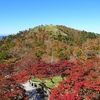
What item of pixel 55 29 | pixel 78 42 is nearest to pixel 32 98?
pixel 78 42

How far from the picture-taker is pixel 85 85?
23047 mm

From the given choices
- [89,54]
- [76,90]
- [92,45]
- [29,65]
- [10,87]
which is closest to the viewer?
[76,90]

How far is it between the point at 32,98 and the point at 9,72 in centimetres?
777

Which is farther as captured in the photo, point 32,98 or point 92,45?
point 92,45

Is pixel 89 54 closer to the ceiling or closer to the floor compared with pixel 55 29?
closer to the floor

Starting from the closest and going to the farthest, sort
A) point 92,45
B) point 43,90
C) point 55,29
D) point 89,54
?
1. point 43,90
2. point 89,54
3. point 92,45
4. point 55,29

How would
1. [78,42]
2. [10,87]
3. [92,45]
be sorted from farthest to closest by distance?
1. [78,42]
2. [92,45]
3. [10,87]

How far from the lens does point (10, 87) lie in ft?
77.7

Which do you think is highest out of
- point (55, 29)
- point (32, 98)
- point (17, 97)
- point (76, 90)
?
point (55, 29)

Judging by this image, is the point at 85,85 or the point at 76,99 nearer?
the point at 76,99

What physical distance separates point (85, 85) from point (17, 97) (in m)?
8.49

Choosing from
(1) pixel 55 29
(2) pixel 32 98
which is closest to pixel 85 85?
(2) pixel 32 98

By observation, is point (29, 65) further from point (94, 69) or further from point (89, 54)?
point (89, 54)

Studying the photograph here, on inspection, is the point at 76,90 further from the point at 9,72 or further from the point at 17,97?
the point at 9,72
